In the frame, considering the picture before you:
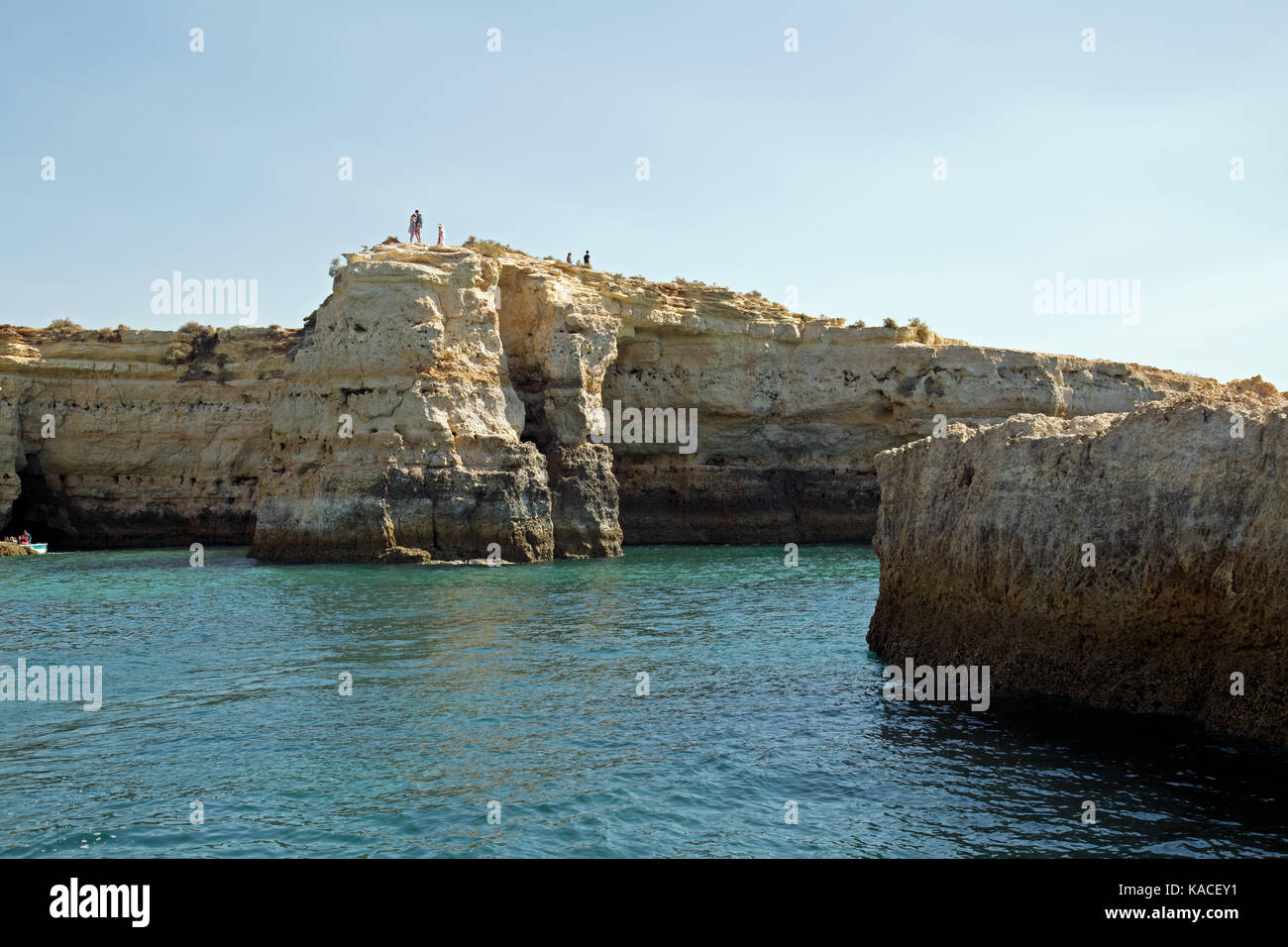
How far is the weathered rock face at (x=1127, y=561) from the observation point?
909 cm

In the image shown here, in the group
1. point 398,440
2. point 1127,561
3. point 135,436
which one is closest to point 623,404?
point 398,440

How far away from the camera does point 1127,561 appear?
10.2 metres

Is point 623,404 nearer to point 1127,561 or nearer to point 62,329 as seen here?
point 62,329

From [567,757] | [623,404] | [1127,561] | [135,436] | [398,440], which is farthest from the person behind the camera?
[135,436]

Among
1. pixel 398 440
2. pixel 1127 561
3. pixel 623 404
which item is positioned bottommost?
pixel 1127 561

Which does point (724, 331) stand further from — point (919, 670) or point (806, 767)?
point (806, 767)

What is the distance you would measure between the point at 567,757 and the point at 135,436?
129 ft

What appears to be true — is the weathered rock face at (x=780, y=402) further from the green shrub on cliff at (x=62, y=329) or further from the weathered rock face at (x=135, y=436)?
the green shrub on cliff at (x=62, y=329)

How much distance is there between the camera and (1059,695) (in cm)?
1108

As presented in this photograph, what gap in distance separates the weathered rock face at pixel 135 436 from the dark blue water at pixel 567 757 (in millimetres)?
26413

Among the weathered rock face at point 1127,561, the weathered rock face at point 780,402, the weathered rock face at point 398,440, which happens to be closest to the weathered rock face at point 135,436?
the weathered rock face at point 398,440

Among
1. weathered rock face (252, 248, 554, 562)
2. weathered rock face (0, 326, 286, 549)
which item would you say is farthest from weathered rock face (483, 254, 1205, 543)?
weathered rock face (0, 326, 286, 549)
